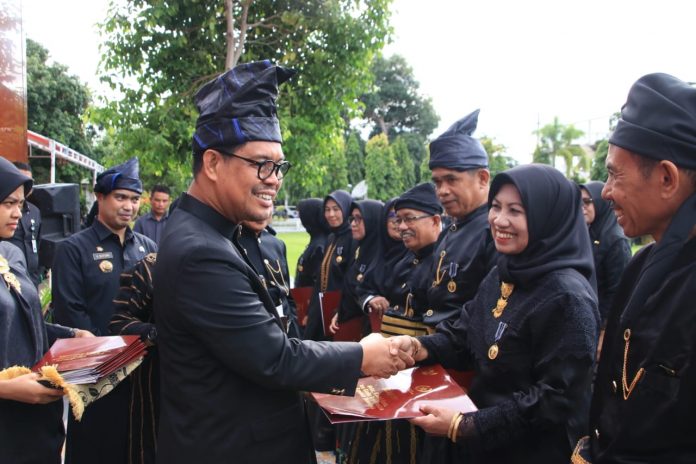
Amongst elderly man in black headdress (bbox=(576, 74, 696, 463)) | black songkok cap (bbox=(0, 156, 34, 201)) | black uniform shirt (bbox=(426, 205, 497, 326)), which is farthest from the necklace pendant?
black songkok cap (bbox=(0, 156, 34, 201))

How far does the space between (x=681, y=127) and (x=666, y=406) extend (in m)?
0.82

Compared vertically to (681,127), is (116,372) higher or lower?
lower

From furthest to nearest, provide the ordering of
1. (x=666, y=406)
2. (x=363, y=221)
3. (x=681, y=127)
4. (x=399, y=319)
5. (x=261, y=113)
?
(x=363, y=221) → (x=399, y=319) → (x=261, y=113) → (x=681, y=127) → (x=666, y=406)

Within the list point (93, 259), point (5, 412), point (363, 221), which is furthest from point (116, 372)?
point (363, 221)

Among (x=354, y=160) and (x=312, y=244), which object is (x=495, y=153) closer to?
(x=354, y=160)

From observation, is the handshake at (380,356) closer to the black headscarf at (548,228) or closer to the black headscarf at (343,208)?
the black headscarf at (548,228)

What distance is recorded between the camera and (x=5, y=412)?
250cm

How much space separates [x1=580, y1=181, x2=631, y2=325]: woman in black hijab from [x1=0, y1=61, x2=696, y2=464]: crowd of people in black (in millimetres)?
2234

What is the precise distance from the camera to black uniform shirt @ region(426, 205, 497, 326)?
329 centimetres

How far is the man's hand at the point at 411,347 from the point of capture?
8.27 ft

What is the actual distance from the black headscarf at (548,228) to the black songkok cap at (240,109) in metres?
1.15

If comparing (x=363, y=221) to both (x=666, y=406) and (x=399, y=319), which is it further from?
(x=666, y=406)

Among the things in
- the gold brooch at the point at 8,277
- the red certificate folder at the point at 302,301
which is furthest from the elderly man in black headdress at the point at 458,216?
the red certificate folder at the point at 302,301

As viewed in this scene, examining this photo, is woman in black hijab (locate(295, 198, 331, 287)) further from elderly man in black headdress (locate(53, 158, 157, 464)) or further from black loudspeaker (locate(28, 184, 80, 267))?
black loudspeaker (locate(28, 184, 80, 267))
